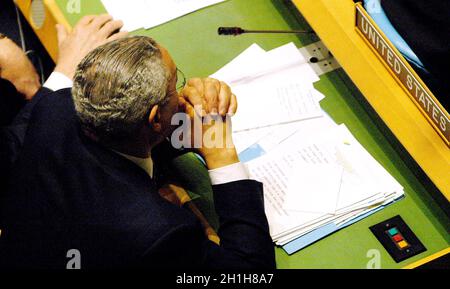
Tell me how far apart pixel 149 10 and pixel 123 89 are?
0.74 meters

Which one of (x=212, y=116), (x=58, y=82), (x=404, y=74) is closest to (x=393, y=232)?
(x=404, y=74)

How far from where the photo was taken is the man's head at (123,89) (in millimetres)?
1217

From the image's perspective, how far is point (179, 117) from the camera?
1.43 meters

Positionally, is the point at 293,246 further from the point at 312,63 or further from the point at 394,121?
the point at 312,63

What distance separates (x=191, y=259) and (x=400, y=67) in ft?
2.04

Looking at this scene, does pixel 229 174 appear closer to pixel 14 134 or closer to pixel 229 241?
pixel 229 241

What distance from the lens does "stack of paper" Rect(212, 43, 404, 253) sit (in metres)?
1.47

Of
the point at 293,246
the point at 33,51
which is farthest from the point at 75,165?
the point at 33,51

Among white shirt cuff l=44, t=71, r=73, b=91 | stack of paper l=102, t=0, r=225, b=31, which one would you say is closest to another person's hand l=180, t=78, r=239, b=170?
white shirt cuff l=44, t=71, r=73, b=91

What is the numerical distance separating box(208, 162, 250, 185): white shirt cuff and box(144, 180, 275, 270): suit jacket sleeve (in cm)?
2

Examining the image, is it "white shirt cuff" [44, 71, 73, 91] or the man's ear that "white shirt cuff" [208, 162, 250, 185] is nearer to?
the man's ear

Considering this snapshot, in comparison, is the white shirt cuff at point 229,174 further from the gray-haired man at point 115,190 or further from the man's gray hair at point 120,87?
the man's gray hair at point 120,87

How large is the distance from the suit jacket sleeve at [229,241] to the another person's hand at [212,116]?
8 centimetres

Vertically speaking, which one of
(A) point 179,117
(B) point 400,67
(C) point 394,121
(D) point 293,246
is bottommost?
(D) point 293,246
